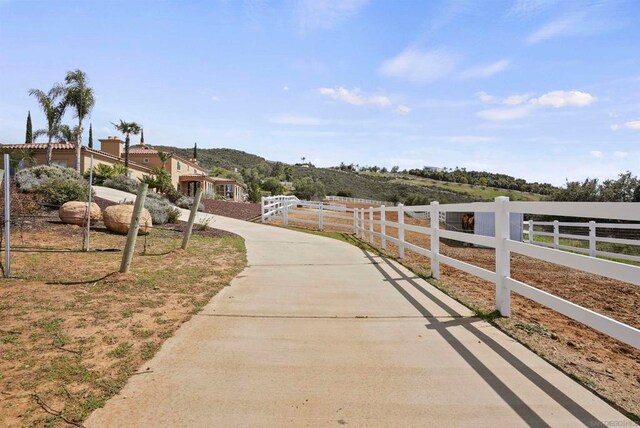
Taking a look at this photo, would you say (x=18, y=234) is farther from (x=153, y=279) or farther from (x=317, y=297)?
(x=317, y=297)

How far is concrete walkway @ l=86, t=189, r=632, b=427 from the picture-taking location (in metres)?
2.85

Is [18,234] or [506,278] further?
[18,234]

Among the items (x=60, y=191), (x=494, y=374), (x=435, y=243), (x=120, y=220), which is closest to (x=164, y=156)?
(x=60, y=191)

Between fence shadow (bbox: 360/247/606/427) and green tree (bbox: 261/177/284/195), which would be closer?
fence shadow (bbox: 360/247/606/427)

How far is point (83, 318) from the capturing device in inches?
187

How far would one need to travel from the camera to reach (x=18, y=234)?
10.5 m

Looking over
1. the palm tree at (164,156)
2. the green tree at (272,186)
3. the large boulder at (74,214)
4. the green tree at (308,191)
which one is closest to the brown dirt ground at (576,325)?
the large boulder at (74,214)

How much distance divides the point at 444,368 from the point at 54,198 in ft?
48.1

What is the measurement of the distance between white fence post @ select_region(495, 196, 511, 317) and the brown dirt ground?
212 millimetres

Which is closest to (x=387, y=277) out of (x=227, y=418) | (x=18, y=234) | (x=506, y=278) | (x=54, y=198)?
(x=506, y=278)

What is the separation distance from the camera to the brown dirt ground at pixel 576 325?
3467mm

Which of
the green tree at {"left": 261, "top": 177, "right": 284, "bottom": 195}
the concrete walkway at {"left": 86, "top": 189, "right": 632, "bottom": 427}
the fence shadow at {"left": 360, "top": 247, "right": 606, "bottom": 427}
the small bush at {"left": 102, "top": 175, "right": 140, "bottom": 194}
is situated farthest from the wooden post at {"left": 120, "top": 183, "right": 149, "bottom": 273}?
the green tree at {"left": 261, "top": 177, "right": 284, "bottom": 195}

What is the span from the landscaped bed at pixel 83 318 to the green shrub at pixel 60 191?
4.83m

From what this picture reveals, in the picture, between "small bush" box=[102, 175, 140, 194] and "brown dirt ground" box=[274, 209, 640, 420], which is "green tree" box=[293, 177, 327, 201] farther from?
"brown dirt ground" box=[274, 209, 640, 420]
